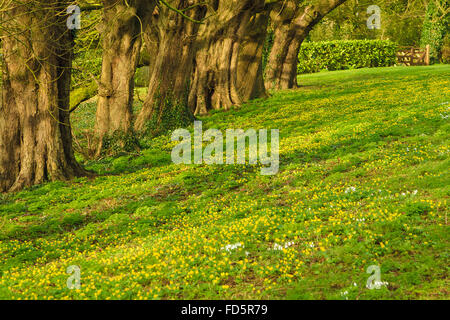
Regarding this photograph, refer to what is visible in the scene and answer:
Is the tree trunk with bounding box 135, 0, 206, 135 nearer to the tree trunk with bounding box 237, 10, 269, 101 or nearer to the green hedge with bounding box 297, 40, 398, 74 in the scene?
→ the tree trunk with bounding box 237, 10, 269, 101

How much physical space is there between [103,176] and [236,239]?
310 inches

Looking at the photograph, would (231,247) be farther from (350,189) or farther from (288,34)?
(288,34)

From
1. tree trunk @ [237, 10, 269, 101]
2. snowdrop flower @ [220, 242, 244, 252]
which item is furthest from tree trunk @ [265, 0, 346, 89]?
snowdrop flower @ [220, 242, 244, 252]

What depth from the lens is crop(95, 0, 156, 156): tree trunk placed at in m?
16.7

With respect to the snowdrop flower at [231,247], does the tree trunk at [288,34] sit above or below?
above

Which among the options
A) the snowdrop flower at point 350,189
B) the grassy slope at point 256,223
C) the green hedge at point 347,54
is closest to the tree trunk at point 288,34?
the grassy slope at point 256,223

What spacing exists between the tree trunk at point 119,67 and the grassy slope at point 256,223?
1354 millimetres

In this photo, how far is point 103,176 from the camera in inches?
598

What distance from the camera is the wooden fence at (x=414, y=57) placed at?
46.6 meters

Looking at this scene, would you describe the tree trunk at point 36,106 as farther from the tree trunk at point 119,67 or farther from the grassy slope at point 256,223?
the tree trunk at point 119,67

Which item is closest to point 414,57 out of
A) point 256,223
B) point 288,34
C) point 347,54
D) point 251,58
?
point 347,54
